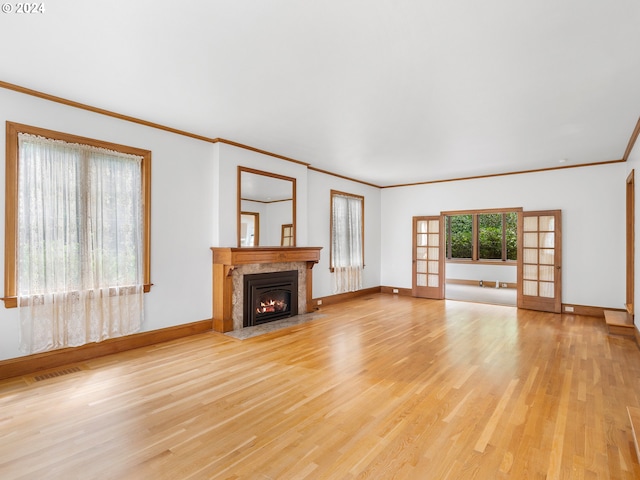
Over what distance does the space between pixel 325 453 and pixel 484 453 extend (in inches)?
40.0

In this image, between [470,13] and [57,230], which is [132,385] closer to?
[57,230]

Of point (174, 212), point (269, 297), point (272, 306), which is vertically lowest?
point (272, 306)

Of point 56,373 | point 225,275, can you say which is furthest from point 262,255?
point 56,373

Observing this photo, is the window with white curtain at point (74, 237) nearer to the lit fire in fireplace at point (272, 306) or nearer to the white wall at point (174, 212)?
the white wall at point (174, 212)

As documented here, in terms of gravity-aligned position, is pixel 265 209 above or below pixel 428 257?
above

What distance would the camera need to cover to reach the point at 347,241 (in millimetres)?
7867

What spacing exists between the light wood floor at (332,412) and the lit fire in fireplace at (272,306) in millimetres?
989

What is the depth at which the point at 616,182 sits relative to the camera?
242 inches

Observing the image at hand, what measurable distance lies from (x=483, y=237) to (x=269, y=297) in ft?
27.7

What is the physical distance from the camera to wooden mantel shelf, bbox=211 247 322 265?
4957 mm

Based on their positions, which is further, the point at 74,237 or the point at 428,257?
the point at 428,257

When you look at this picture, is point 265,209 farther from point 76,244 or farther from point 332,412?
point 332,412

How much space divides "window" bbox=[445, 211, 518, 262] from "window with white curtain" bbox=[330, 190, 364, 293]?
3.99 m

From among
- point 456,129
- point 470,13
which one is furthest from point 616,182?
point 470,13
